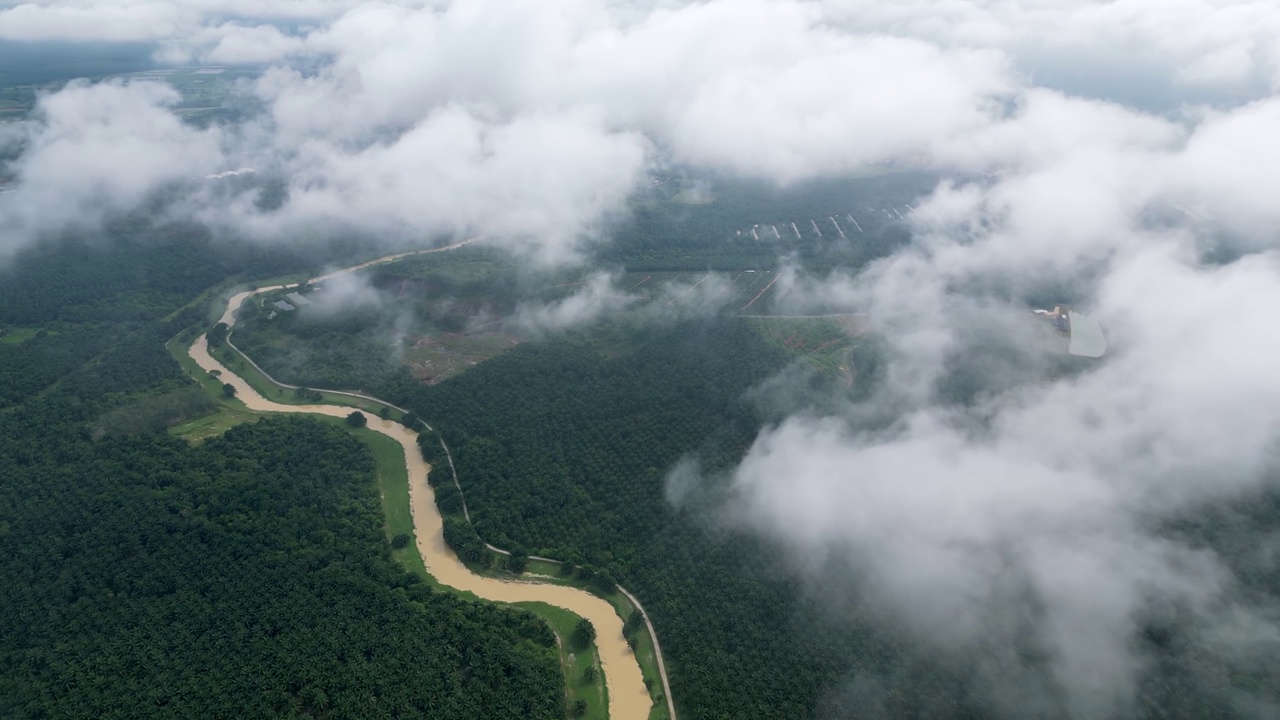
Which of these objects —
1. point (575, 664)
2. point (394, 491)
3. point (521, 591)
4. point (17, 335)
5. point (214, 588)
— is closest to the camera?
point (575, 664)

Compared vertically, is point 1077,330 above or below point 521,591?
below

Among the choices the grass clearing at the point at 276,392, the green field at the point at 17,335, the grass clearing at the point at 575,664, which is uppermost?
the green field at the point at 17,335

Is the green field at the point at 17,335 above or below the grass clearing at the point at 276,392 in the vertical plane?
above

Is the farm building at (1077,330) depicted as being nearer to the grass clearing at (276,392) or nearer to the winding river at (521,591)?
the winding river at (521,591)

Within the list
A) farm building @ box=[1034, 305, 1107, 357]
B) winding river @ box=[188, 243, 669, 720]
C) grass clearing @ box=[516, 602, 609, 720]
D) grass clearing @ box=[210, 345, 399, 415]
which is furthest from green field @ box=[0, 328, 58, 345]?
farm building @ box=[1034, 305, 1107, 357]

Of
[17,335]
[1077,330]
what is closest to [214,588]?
[17,335]

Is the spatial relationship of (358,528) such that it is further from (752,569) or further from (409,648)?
(752,569)

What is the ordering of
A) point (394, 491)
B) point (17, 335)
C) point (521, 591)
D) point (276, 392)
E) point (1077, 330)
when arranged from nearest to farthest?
point (521, 591)
point (394, 491)
point (276, 392)
point (1077, 330)
point (17, 335)

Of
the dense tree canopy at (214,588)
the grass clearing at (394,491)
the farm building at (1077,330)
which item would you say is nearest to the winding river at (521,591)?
the grass clearing at (394,491)

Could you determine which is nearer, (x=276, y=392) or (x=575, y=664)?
(x=575, y=664)

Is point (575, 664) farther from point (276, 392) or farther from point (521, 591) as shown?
point (276, 392)

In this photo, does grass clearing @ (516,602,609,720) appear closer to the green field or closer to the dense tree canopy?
the dense tree canopy
